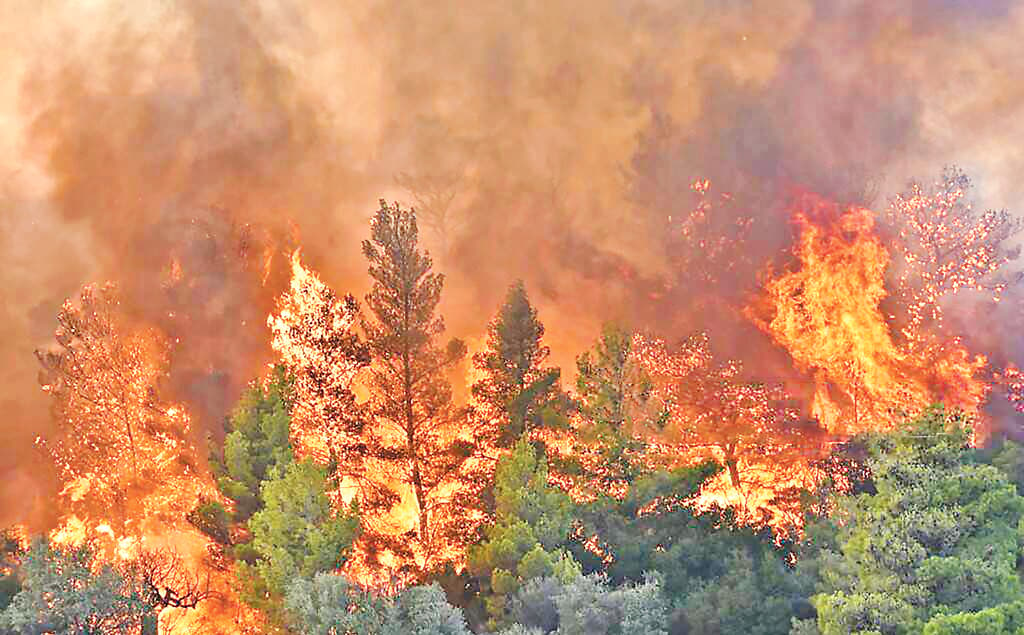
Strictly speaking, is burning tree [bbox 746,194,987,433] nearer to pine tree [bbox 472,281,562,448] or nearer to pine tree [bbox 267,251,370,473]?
pine tree [bbox 472,281,562,448]

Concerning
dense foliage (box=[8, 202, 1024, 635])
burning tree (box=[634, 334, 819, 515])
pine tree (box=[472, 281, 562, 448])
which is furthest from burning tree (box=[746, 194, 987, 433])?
pine tree (box=[472, 281, 562, 448])

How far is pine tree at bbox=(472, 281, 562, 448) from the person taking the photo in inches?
1278

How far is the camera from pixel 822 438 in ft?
132

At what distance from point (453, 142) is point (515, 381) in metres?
18.7

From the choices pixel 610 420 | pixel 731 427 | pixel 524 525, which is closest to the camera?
pixel 524 525

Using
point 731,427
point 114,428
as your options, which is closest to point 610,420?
point 731,427

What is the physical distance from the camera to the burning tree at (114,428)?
43812 mm

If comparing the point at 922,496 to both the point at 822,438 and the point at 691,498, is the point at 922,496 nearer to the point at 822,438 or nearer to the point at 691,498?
the point at 691,498

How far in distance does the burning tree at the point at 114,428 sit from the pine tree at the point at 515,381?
1781cm

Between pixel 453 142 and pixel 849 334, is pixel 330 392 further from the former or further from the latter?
pixel 849 334

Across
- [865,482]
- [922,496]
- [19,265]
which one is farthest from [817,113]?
[19,265]

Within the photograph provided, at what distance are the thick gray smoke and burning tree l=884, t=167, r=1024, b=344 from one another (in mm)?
1003

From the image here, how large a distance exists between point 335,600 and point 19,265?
4182 cm

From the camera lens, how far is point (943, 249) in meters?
39.9
